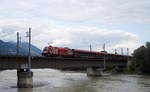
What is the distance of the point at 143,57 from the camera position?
11325 cm

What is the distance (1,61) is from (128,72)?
7209 centimetres

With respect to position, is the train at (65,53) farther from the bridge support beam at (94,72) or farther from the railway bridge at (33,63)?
the bridge support beam at (94,72)

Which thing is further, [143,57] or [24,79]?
[143,57]

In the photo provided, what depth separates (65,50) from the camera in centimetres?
9275

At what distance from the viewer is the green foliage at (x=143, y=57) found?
111306 mm

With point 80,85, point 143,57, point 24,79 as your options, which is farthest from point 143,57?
point 24,79

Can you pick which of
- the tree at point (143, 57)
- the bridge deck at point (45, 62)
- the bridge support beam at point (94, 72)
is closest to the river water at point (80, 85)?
the bridge deck at point (45, 62)

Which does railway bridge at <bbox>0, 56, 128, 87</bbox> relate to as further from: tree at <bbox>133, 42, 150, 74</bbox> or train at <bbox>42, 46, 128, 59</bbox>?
tree at <bbox>133, 42, 150, 74</bbox>

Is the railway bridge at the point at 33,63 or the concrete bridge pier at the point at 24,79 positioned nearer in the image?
the concrete bridge pier at the point at 24,79

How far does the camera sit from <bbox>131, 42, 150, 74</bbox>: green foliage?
111306 millimetres

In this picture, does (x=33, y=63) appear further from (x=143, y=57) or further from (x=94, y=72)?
(x=143, y=57)

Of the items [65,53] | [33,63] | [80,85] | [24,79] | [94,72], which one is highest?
[65,53]

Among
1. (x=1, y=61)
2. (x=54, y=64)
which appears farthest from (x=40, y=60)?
(x=1, y=61)

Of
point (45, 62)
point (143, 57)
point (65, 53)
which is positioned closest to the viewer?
point (45, 62)
